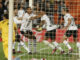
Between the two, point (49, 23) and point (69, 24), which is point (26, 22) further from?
point (69, 24)

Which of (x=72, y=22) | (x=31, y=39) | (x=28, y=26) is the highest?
(x=72, y=22)

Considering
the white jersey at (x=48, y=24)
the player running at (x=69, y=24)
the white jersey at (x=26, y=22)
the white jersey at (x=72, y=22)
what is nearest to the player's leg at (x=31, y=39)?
the white jersey at (x=26, y=22)

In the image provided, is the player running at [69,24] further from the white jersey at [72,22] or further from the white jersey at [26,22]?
the white jersey at [26,22]

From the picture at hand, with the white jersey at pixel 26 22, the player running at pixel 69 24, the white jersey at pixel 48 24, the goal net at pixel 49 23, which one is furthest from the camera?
the white jersey at pixel 26 22

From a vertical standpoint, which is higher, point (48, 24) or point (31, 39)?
point (48, 24)

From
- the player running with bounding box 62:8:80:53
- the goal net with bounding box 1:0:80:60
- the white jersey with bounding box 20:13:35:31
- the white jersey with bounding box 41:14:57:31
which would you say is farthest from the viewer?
the white jersey with bounding box 20:13:35:31

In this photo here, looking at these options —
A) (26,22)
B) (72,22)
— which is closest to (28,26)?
(26,22)

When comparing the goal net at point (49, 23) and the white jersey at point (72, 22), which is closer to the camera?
the goal net at point (49, 23)

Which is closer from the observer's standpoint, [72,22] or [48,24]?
[72,22]

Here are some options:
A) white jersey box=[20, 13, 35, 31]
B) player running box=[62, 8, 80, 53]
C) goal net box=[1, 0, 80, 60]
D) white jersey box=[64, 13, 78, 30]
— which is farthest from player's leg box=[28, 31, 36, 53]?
white jersey box=[64, 13, 78, 30]

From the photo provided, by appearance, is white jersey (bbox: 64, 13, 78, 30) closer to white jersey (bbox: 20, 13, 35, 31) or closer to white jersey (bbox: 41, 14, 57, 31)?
white jersey (bbox: 41, 14, 57, 31)

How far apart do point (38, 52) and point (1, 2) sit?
7.31 feet

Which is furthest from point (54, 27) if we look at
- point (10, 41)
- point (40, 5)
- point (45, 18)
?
point (10, 41)

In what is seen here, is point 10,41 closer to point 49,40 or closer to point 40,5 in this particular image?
point 40,5
